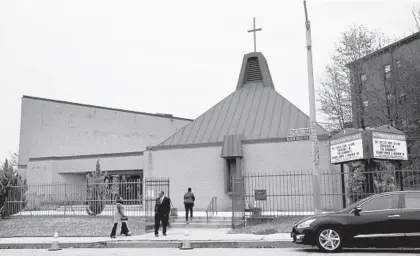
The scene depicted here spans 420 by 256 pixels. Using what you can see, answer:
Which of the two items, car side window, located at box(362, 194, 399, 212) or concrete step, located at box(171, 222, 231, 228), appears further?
concrete step, located at box(171, 222, 231, 228)

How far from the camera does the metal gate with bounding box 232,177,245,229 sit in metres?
18.2

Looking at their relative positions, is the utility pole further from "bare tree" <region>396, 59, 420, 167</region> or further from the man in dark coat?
"bare tree" <region>396, 59, 420, 167</region>

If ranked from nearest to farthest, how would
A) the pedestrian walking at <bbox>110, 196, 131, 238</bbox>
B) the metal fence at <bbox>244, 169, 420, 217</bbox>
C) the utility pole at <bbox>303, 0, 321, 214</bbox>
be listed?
the utility pole at <bbox>303, 0, 321, 214</bbox>, the pedestrian walking at <bbox>110, 196, 131, 238</bbox>, the metal fence at <bbox>244, 169, 420, 217</bbox>

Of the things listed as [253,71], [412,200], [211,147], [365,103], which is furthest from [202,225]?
[365,103]

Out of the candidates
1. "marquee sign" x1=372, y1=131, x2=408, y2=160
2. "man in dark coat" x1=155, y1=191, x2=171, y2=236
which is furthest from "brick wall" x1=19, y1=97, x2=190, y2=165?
"marquee sign" x1=372, y1=131, x2=408, y2=160

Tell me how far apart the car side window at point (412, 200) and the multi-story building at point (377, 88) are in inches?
750

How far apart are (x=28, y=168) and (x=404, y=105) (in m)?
29.0

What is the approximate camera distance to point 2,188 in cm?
2358

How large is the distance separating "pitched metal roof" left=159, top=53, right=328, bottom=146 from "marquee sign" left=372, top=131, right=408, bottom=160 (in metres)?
9.54

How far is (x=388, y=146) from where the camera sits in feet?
54.6

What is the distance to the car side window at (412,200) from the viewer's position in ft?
37.7

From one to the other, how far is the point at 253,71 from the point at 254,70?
0.34 ft

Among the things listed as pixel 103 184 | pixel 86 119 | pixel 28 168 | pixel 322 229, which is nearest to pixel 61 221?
pixel 103 184

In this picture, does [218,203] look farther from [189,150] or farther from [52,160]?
[52,160]
